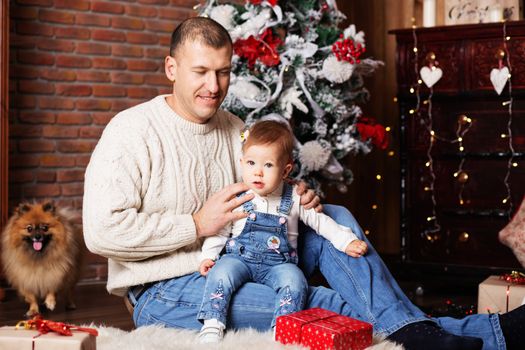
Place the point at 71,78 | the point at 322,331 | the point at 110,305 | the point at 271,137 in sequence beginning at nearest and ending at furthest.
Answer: the point at 322,331, the point at 271,137, the point at 110,305, the point at 71,78

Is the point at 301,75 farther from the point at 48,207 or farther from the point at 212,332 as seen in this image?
the point at 212,332

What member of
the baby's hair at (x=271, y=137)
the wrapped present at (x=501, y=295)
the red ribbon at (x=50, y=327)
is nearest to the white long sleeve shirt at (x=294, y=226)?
the baby's hair at (x=271, y=137)

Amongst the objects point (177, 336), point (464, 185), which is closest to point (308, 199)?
point (177, 336)

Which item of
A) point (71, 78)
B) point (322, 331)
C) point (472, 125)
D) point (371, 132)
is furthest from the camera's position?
point (71, 78)

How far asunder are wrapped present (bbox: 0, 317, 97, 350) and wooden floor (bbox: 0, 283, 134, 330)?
142 centimetres

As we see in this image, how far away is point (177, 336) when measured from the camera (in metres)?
2.21

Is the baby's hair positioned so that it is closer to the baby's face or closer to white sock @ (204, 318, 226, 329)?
the baby's face

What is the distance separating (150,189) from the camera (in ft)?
7.89

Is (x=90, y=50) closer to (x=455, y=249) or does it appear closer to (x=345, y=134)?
(x=345, y=134)

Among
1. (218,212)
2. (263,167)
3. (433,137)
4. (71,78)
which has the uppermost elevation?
(71,78)

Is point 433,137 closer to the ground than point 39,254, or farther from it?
farther from it

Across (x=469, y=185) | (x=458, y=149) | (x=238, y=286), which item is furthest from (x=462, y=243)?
(x=238, y=286)

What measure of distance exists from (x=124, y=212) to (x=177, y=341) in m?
0.39

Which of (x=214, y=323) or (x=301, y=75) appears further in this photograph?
(x=301, y=75)
